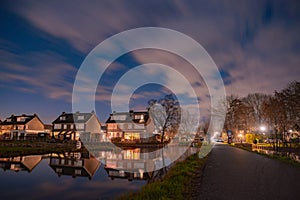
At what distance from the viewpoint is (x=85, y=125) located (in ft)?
209

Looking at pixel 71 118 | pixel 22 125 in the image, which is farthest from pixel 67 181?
pixel 22 125

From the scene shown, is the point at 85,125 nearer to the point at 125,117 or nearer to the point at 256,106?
the point at 125,117

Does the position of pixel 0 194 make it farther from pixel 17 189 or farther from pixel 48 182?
pixel 48 182

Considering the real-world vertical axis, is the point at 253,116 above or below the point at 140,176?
above

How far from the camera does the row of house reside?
64250 millimetres

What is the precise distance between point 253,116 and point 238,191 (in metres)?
48.6

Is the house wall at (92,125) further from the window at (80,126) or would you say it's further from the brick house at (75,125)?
the window at (80,126)

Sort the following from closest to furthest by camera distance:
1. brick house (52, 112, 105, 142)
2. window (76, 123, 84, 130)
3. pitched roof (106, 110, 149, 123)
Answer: brick house (52, 112, 105, 142) → window (76, 123, 84, 130) → pitched roof (106, 110, 149, 123)

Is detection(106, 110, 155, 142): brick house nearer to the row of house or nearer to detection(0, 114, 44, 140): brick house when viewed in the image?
the row of house

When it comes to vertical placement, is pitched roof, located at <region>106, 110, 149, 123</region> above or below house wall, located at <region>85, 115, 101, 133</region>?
above

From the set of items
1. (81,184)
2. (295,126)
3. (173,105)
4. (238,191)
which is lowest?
(81,184)

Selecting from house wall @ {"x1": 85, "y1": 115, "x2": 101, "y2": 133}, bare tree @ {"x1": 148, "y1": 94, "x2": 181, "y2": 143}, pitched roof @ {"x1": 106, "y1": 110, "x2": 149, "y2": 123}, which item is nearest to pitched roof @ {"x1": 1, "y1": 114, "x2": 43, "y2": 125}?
house wall @ {"x1": 85, "y1": 115, "x2": 101, "y2": 133}

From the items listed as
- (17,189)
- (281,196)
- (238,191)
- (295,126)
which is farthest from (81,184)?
(295,126)

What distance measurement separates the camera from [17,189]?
11.8 meters
